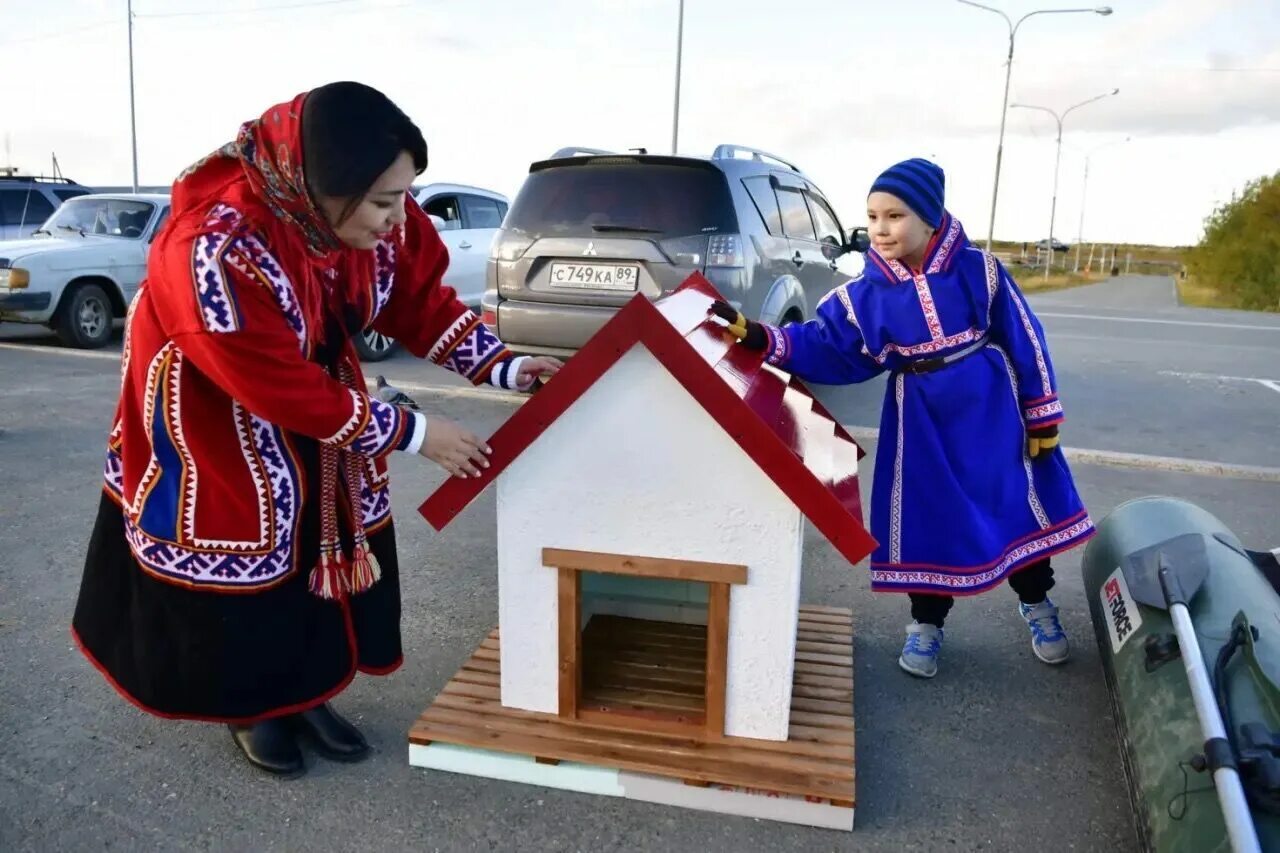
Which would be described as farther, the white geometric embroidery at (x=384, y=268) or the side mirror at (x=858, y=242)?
the side mirror at (x=858, y=242)

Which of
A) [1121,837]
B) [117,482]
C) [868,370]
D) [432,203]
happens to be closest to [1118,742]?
[1121,837]

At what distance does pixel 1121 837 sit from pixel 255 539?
2080 mm

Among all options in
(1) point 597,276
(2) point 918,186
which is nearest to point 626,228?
(1) point 597,276

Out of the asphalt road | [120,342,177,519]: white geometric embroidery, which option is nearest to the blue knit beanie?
the asphalt road

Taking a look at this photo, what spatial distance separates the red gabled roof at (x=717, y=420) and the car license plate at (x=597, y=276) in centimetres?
331

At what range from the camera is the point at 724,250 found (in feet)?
18.7

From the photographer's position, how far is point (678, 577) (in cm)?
228

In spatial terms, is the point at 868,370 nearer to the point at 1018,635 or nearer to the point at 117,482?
the point at 1018,635

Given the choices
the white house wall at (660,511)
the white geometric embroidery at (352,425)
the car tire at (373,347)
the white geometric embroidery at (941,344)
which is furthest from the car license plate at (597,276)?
the white geometric embroidery at (352,425)

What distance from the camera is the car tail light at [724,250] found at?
5.68 m

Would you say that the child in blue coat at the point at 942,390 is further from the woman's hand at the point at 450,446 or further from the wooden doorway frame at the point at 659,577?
the woman's hand at the point at 450,446

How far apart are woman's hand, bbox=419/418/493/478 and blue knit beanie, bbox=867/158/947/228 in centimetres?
132

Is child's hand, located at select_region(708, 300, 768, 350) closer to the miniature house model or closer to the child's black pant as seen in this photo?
the miniature house model

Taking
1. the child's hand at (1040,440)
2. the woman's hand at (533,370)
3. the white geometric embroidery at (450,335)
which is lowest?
the child's hand at (1040,440)
